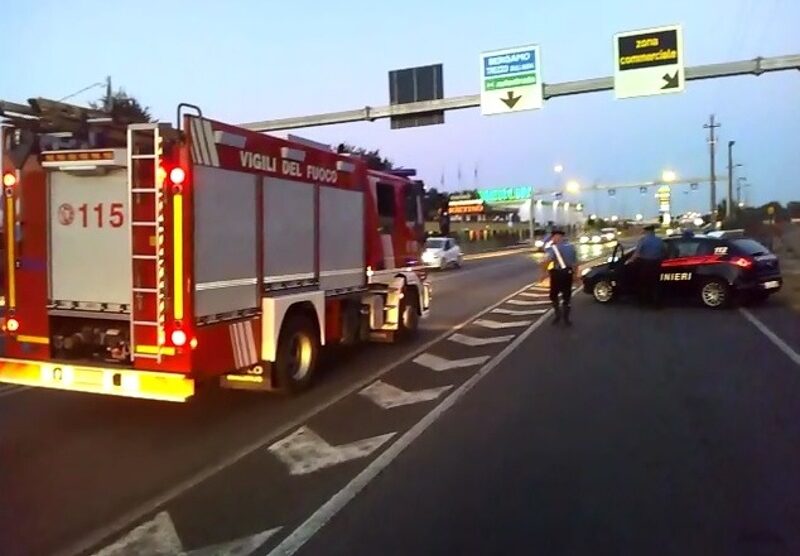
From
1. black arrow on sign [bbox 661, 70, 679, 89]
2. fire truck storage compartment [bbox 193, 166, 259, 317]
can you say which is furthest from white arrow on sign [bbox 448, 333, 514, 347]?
black arrow on sign [bbox 661, 70, 679, 89]

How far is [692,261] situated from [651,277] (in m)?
0.94

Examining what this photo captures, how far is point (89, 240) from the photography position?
Answer: 836 centimetres

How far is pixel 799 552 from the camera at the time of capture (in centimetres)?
484

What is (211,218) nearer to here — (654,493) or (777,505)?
(654,493)

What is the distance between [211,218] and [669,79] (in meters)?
17.1

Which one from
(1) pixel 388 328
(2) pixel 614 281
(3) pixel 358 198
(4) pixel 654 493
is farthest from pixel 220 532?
(2) pixel 614 281

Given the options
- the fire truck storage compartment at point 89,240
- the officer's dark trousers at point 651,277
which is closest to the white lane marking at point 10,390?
the fire truck storage compartment at point 89,240

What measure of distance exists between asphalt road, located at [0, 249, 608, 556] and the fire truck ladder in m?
0.93

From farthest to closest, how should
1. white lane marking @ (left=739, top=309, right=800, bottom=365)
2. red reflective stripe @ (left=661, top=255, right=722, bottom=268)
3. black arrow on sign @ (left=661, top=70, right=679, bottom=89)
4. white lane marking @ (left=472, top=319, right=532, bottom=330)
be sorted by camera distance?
black arrow on sign @ (left=661, top=70, right=679, bottom=89) < red reflective stripe @ (left=661, top=255, right=722, bottom=268) < white lane marking @ (left=472, top=319, right=532, bottom=330) < white lane marking @ (left=739, top=309, right=800, bottom=365)

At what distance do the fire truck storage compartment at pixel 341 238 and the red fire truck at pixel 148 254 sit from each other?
696 mm

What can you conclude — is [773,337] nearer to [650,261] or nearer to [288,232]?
[650,261]

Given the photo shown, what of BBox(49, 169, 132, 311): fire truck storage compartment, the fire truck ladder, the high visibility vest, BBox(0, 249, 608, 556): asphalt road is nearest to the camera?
BBox(0, 249, 608, 556): asphalt road

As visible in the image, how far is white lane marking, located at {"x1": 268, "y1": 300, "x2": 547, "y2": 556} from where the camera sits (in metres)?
5.16

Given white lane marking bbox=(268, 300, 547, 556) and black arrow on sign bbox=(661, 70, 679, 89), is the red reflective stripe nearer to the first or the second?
black arrow on sign bbox=(661, 70, 679, 89)
